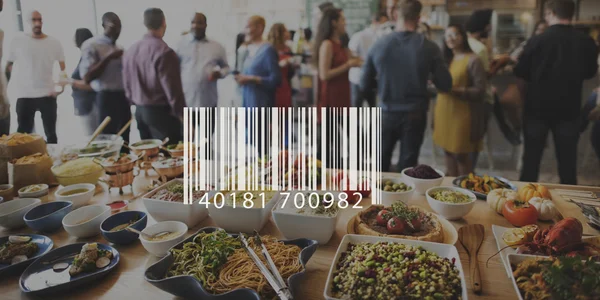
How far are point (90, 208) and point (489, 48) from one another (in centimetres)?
315

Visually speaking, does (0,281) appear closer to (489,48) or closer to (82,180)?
(82,180)

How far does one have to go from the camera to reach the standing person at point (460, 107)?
3.21 meters

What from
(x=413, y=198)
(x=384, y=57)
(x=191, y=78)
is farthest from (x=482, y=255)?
(x=191, y=78)

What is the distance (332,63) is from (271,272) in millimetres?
2571

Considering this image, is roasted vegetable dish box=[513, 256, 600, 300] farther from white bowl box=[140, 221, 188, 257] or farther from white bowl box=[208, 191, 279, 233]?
white bowl box=[140, 221, 188, 257]

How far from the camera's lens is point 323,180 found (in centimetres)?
187

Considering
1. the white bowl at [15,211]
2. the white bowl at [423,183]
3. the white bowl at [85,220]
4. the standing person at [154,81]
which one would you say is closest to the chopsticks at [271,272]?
the white bowl at [85,220]

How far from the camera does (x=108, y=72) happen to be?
3451 millimetres

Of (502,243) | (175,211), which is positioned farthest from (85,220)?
(502,243)

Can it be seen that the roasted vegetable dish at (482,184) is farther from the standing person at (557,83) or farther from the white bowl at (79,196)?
the standing person at (557,83)

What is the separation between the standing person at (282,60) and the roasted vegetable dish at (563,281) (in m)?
2.97

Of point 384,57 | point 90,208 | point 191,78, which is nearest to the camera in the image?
point 90,208

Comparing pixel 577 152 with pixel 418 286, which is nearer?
pixel 418 286

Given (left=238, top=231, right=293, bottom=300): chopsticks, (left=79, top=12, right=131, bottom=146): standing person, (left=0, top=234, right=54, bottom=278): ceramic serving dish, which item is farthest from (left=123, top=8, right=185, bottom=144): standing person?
(left=238, top=231, right=293, bottom=300): chopsticks
